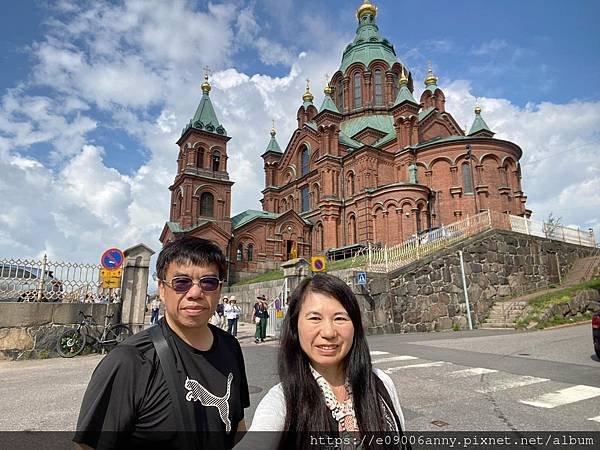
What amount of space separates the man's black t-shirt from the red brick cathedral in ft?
89.9

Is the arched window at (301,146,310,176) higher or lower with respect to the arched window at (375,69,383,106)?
lower

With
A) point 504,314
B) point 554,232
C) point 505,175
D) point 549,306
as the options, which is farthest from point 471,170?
point 549,306

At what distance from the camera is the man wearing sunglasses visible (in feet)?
5.38

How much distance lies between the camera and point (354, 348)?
1.93 metres

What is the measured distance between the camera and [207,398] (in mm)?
1894

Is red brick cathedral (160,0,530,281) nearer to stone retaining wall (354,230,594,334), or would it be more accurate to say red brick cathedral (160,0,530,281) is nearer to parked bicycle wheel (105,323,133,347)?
stone retaining wall (354,230,594,334)

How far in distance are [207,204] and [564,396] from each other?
33.0 m

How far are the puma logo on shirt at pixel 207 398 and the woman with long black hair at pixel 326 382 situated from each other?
352mm

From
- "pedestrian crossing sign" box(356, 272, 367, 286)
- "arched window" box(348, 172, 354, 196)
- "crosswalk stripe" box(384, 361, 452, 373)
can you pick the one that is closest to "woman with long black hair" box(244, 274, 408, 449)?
"crosswalk stripe" box(384, 361, 452, 373)

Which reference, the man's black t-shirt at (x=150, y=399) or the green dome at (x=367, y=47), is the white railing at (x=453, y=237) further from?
the green dome at (x=367, y=47)

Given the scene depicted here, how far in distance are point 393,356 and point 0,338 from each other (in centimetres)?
1008

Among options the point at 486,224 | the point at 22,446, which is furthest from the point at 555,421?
the point at 486,224

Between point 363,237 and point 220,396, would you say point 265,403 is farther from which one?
point 363,237

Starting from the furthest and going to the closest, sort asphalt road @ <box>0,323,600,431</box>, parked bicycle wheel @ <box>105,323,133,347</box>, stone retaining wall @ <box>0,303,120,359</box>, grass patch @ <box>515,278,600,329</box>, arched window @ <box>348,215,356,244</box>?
1. arched window @ <box>348,215,356,244</box>
2. grass patch @ <box>515,278,600,329</box>
3. parked bicycle wheel @ <box>105,323,133,347</box>
4. stone retaining wall @ <box>0,303,120,359</box>
5. asphalt road @ <box>0,323,600,431</box>
